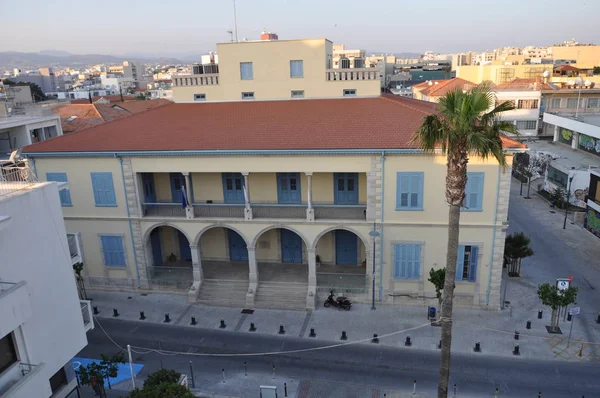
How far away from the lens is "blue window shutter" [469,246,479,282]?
2597 centimetres

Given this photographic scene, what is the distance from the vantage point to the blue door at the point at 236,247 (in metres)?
32.1

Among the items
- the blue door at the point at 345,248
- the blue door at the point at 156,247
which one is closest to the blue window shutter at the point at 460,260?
the blue door at the point at 345,248

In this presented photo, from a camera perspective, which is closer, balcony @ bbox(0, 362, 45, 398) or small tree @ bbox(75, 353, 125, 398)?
balcony @ bbox(0, 362, 45, 398)

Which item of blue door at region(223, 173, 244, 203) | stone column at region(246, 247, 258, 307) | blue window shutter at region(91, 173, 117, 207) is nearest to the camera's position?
stone column at region(246, 247, 258, 307)

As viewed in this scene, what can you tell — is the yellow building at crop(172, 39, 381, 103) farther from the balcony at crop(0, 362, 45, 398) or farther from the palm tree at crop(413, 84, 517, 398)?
the balcony at crop(0, 362, 45, 398)

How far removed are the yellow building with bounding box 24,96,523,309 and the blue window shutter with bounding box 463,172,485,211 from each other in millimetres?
57

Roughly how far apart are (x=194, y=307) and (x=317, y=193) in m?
10.7

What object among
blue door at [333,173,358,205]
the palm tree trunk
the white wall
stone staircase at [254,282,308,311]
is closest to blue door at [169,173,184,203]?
stone staircase at [254,282,308,311]

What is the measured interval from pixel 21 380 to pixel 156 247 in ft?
62.6

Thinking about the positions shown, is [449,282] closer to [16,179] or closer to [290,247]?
[16,179]

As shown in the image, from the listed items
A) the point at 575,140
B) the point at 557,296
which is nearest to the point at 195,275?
the point at 557,296

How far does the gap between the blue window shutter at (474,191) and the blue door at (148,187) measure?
67.2 feet

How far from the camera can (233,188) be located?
101 feet

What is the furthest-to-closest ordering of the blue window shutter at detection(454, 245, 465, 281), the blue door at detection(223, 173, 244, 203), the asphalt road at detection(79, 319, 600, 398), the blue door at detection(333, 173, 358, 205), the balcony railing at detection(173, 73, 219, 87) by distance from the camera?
the balcony railing at detection(173, 73, 219, 87) < the blue door at detection(223, 173, 244, 203) < the blue door at detection(333, 173, 358, 205) < the blue window shutter at detection(454, 245, 465, 281) < the asphalt road at detection(79, 319, 600, 398)
